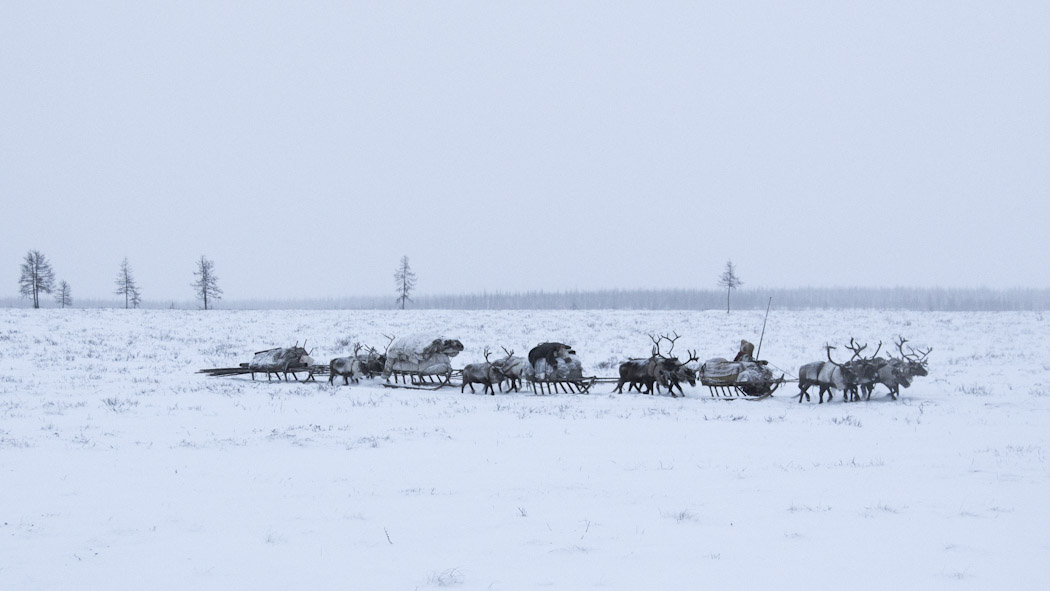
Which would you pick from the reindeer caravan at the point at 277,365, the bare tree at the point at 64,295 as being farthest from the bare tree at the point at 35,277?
the reindeer caravan at the point at 277,365

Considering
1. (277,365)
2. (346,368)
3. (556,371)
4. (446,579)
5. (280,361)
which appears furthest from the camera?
(280,361)

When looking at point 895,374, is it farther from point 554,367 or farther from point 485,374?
point 485,374

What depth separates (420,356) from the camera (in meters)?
19.8

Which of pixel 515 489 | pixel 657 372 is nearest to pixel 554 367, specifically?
pixel 657 372

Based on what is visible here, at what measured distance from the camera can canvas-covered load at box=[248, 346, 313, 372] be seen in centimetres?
2036

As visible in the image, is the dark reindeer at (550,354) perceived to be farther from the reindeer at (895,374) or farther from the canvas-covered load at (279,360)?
the reindeer at (895,374)

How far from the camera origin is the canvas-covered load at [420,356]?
19.8 m

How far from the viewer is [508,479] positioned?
845cm

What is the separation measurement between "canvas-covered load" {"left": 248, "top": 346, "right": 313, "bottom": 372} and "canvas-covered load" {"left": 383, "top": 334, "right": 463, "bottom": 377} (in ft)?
10.0

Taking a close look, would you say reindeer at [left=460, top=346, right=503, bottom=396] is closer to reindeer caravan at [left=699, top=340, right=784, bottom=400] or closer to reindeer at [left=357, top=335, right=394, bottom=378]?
reindeer at [left=357, top=335, right=394, bottom=378]

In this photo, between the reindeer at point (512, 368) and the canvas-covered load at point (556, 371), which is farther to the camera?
the reindeer at point (512, 368)

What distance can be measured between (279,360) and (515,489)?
14960 millimetres

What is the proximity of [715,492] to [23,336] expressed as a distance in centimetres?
3457

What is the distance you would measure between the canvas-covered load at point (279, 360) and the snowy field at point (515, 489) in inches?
80.7
